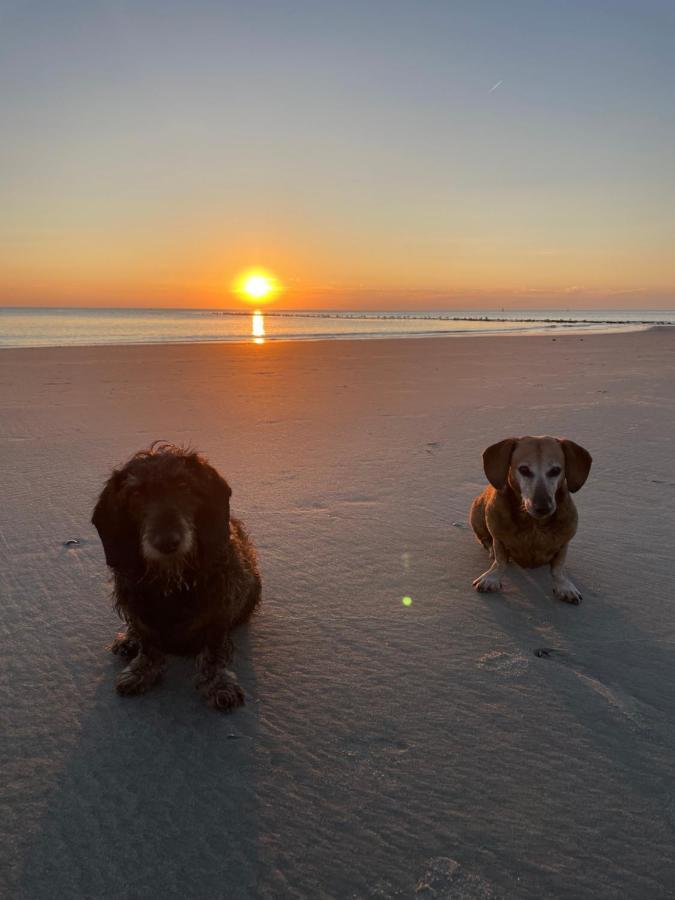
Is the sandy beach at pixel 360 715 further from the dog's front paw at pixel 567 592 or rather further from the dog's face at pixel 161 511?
the dog's face at pixel 161 511

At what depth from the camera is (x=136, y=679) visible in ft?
9.29

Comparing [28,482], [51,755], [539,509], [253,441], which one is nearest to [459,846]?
[51,755]

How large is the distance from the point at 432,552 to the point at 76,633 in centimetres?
244

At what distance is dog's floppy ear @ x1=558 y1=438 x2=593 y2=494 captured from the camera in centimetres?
391

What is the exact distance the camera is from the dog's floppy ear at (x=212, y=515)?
2789 millimetres

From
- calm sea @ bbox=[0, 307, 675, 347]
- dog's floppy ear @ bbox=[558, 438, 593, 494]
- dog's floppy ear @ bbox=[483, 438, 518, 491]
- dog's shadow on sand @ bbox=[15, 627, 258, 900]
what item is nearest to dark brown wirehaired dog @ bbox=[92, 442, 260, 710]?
dog's shadow on sand @ bbox=[15, 627, 258, 900]

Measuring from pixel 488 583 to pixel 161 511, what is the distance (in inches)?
87.3

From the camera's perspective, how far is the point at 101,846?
6.57ft

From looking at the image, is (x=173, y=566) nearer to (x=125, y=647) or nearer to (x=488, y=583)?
(x=125, y=647)

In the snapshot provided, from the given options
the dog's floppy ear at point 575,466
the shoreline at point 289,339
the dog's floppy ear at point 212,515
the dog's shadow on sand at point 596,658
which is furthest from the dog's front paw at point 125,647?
the shoreline at point 289,339

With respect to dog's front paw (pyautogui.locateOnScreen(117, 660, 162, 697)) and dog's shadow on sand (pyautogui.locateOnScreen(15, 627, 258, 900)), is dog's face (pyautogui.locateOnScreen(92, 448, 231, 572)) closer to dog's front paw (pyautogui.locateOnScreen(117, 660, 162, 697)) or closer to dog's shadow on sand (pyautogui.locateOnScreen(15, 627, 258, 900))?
dog's front paw (pyautogui.locateOnScreen(117, 660, 162, 697))

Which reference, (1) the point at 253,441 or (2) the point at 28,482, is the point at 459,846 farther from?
(1) the point at 253,441

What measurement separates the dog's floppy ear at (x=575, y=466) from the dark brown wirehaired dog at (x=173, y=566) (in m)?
2.28

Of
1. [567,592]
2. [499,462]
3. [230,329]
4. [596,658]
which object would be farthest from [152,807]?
[230,329]
